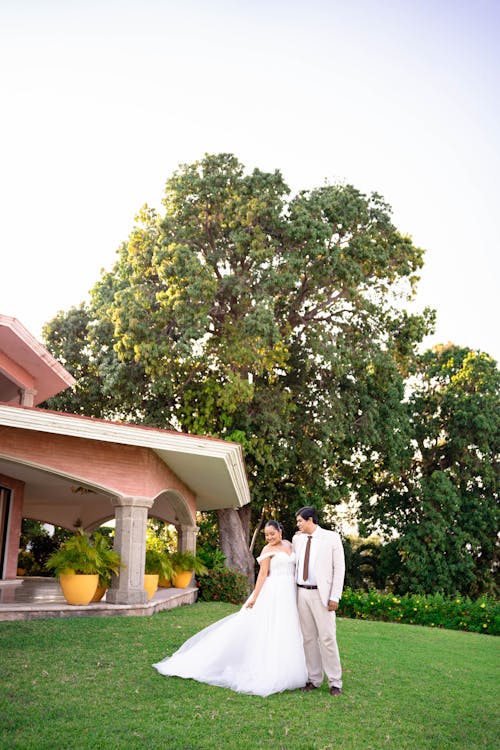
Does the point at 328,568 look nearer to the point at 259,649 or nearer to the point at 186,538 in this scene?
the point at 259,649

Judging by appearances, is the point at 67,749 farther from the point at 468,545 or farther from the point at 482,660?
the point at 468,545

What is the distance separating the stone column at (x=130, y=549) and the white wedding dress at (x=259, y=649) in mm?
5263

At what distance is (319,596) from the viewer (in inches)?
294

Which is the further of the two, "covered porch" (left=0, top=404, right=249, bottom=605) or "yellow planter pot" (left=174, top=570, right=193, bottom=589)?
"yellow planter pot" (left=174, top=570, right=193, bottom=589)

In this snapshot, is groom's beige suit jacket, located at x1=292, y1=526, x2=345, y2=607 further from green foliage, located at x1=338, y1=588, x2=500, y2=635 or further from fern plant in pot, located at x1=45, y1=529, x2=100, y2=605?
green foliage, located at x1=338, y1=588, x2=500, y2=635

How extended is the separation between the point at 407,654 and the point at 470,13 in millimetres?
12107

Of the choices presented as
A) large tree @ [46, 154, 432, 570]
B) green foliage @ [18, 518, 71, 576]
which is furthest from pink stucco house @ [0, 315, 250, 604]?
green foliage @ [18, 518, 71, 576]

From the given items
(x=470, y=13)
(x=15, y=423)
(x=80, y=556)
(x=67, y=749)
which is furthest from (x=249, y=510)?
(x=67, y=749)

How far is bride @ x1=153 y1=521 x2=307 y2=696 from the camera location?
7379mm

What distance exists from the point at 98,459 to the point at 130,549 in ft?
6.08

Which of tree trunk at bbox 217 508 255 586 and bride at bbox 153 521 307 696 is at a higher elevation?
tree trunk at bbox 217 508 255 586

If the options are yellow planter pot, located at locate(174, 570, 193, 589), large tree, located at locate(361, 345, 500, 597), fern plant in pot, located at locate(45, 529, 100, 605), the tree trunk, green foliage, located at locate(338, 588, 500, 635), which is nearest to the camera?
fern plant in pot, located at locate(45, 529, 100, 605)

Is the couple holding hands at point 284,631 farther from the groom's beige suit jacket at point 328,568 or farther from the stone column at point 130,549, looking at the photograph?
the stone column at point 130,549

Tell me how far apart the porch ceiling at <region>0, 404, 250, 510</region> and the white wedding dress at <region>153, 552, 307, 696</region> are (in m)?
5.16
